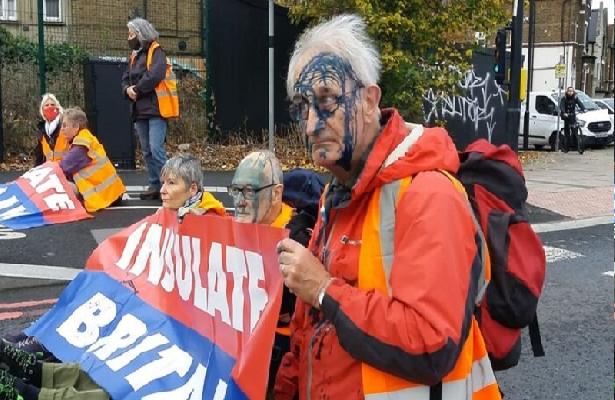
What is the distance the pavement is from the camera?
10.4m

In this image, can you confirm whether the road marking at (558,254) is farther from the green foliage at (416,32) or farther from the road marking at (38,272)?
the green foliage at (416,32)

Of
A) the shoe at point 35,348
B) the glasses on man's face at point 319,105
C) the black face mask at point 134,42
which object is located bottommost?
the shoe at point 35,348

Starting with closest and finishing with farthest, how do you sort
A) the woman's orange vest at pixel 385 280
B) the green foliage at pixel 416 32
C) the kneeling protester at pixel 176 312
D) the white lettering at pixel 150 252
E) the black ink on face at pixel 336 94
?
the woman's orange vest at pixel 385 280
the black ink on face at pixel 336 94
the kneeling protester at pixel 176 312
the white lettering at pixel 150 252
the green foliage at pixel 416 32

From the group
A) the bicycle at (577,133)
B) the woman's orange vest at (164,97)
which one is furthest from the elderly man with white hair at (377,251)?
the bicycle at (577,133)

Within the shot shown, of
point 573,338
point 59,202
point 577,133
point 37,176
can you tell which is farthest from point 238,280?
point 577,133

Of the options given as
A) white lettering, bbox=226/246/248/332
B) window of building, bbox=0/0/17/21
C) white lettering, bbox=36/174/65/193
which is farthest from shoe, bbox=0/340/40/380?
window of building, bbox=0/0/17/21

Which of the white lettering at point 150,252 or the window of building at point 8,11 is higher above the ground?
the window of building at point 8,11

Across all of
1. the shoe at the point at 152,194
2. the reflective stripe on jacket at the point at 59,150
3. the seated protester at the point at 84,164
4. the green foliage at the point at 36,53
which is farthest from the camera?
the green foliage at the point at 36,53

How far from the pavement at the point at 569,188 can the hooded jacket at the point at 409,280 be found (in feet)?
27.4

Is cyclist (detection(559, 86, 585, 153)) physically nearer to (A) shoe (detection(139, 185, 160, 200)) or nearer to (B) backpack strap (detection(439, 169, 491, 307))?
(A) shoe (detection(139, 185, 160, 200))

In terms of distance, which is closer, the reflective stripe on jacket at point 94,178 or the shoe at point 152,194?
the reflective stripe on jacket at point 94,178

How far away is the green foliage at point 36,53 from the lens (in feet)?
40.9

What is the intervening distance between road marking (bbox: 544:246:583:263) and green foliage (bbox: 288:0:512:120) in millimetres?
5808

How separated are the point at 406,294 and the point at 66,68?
12.4 meters
